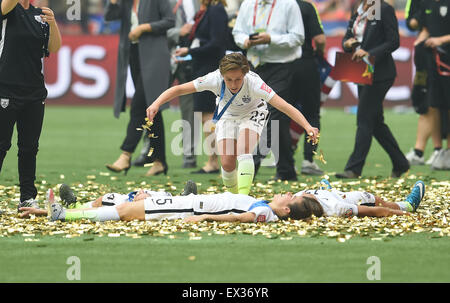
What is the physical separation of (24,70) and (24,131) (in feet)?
2.04

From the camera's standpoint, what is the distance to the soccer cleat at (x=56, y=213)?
918 centimetres

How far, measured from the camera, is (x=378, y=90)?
13.7 metres

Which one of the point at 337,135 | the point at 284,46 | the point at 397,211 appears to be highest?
the point at 284,46

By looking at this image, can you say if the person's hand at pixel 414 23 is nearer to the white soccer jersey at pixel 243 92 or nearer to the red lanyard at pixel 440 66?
the red lanyard at pixel 440 66

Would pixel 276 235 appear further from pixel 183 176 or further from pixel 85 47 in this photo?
pixel 85 47

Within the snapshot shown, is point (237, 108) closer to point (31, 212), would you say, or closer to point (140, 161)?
point (31, 212)

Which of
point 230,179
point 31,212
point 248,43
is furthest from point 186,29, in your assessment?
point 31,212

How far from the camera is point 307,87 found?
46.3 feet

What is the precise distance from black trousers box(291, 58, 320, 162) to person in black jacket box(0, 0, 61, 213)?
4.52 metres

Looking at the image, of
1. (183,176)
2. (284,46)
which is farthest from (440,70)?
(183,176)

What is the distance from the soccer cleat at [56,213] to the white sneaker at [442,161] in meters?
7.34

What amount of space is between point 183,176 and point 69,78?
1396 centimetres

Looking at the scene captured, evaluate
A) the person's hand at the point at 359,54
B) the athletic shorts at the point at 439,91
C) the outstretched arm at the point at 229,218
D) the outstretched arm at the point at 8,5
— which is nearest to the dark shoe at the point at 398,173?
the person's hand at the point at 359,54

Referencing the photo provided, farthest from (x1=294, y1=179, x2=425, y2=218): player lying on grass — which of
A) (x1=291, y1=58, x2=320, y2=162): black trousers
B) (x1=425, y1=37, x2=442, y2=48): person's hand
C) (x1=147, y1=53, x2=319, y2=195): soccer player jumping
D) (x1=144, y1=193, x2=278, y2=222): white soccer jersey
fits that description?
(x1=425, y1=37, x2=442, y2=48): person's hand
